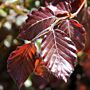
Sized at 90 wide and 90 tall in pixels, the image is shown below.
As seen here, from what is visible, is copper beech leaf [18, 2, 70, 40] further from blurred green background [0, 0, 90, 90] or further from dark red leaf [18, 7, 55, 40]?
blurred green background [0, 0, 90, 90]

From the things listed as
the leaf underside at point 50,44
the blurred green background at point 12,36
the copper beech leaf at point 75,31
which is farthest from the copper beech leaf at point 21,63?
the blurred green background at point 12,36

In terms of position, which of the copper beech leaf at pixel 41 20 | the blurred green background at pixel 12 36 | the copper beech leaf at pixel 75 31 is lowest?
the blurred green background at pixel 12 36

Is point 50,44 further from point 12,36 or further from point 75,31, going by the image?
point 12,36

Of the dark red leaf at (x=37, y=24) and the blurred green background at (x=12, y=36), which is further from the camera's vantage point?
the blurred green background at (x=12, y=36)

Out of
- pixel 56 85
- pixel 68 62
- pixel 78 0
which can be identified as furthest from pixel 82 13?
pixel 56 85

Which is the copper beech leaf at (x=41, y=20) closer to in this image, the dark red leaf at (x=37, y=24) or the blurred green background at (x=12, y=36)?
the dark red leaf at (x=37, y=24)

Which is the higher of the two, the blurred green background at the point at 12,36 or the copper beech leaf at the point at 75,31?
the copper beech leaf at the point at 75,31

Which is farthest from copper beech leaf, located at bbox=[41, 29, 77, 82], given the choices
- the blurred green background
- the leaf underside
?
the blurred green background
